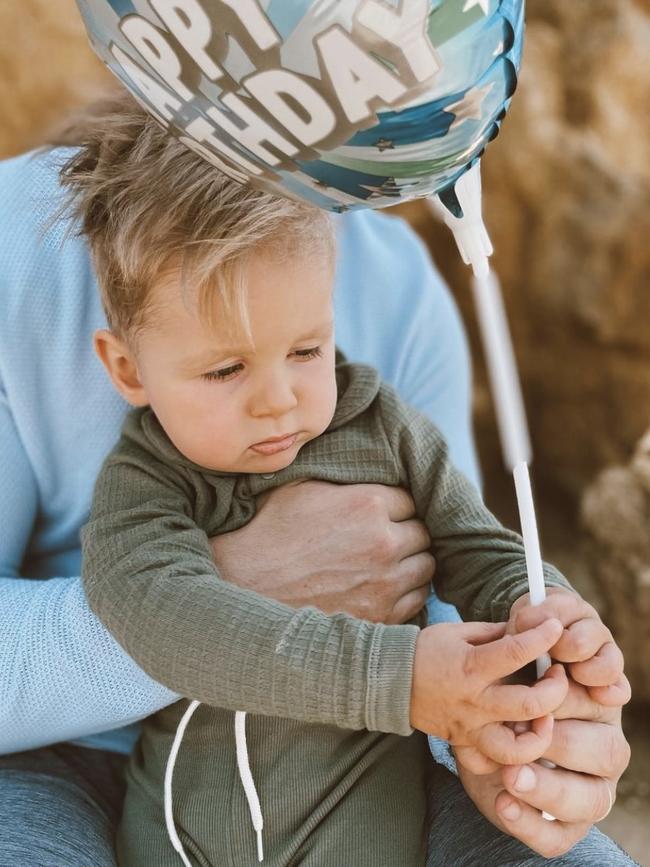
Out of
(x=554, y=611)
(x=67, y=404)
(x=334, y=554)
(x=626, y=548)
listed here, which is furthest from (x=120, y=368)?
(x=626, y=548)

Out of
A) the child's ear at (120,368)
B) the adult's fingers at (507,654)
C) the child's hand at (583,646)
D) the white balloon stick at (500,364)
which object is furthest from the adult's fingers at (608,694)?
the child's ear at (120,368)

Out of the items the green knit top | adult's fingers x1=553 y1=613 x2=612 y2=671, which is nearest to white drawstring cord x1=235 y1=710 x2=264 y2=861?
the green knit top

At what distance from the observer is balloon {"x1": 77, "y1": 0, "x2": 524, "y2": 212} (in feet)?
2.80

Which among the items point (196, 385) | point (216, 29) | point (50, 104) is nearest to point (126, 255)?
point (196, 385)

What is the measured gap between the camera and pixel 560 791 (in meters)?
1.05

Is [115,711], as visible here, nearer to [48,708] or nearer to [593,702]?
[48,708]

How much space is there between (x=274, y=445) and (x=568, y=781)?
1.47 feet

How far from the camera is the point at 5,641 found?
1.26m

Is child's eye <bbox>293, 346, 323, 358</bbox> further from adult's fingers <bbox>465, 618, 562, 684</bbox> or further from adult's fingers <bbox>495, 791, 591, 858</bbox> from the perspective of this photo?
adult's fingers <bbox>495, 791, 591, 858</bbox>

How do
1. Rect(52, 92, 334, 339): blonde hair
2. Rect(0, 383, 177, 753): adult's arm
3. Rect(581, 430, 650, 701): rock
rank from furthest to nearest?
Rect(581, 430, 650, 701): rock < Rect(0, 383, 177, 753): adult's arm < Rect(52, 92, 334, 339): blonde hair

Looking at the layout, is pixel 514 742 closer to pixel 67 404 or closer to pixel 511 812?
pixel 511 812

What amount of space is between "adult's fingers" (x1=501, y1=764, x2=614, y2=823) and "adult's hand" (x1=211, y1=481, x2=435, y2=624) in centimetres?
27

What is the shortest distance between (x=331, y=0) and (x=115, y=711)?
0.79 metres

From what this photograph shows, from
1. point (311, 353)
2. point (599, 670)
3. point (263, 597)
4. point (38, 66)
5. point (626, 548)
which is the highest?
point (38, 66)
